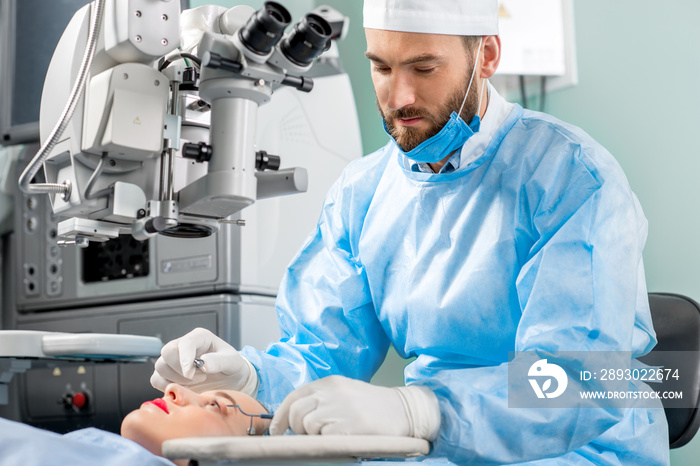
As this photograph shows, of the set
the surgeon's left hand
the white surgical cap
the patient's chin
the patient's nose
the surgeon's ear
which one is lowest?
the patient's chin

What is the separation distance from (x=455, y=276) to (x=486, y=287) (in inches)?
2.5

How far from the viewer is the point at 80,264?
2.08m

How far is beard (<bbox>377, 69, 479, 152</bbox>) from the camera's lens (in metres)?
1.22

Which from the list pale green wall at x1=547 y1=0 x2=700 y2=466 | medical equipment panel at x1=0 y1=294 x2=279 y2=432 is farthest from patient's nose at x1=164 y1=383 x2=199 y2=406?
pale green wall at x1=547 y1=0 x2=700 y2=466

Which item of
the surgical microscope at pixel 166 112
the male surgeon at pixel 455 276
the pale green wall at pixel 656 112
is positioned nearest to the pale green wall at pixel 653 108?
the pale green wall at pixel 656 112

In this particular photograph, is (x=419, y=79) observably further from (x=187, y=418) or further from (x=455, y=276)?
(x=187, y=418)

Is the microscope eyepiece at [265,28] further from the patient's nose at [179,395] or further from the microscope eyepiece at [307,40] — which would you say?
the patient's nose at [179,395]

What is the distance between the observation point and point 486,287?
1.18 meters

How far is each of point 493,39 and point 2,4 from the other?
1.70 meters

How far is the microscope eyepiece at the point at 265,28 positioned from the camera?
2.76 ft

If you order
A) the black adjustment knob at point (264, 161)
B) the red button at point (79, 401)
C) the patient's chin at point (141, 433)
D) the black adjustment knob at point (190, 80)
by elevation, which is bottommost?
the red button at point (79, 401)

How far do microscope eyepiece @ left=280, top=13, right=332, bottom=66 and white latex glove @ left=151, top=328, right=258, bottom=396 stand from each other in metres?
0.49

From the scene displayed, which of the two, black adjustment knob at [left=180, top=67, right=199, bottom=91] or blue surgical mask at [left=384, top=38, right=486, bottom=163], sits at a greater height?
black adjustment knob at [left=180, top=67, right=199, bottom=91]

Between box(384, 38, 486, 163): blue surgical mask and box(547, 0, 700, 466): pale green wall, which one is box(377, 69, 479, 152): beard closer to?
box(384, 38, 486, 163): blue surgical mask
